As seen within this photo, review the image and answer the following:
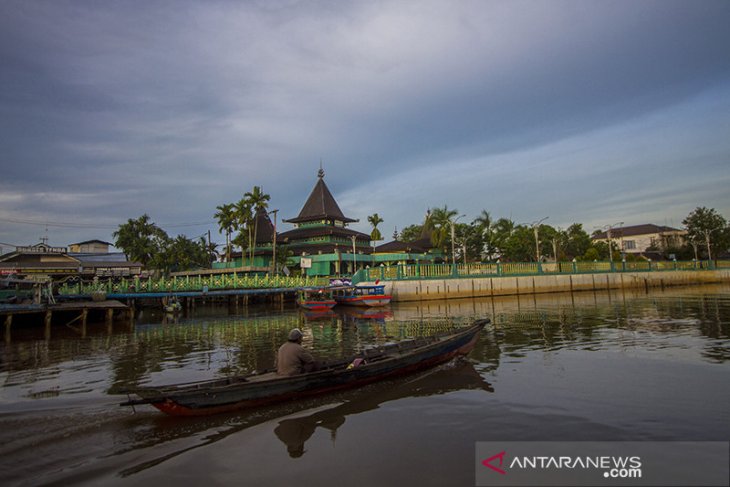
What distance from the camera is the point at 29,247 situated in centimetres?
4422

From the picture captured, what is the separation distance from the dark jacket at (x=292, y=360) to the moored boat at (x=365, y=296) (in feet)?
100

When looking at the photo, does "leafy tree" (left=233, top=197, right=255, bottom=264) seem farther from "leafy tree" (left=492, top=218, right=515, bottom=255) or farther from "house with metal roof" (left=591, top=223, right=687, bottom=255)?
"house with metal roof" (left=591, top=223, right=687, bottom=255)

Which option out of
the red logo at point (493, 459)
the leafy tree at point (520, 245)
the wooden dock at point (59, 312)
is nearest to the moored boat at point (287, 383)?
the red logo at point (493, 459)

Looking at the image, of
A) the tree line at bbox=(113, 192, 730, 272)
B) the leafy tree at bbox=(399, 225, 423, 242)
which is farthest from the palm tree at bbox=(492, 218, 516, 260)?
the leafy tree at bbox=(399, 225, 423, 242)

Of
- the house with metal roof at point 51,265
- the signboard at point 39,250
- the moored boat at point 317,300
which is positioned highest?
the signboard at point 39,250

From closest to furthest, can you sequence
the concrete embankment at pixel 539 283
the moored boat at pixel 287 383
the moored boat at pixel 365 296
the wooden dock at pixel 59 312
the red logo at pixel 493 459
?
1. the red logo at pixel 493 459
2. the moored boat at pixel 287 383
3. the wooden dock at pixel 59 312
4. the moored boat at pixel 365 296
5. the concrete embankment at pixel 539 283

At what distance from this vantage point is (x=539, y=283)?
52625 mm

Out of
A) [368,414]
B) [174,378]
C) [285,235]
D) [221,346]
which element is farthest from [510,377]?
[285,235]

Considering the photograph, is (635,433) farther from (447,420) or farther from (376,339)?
(376,339)

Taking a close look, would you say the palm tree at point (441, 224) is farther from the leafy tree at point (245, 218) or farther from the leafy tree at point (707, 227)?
the leafy tree at point (707, 227)

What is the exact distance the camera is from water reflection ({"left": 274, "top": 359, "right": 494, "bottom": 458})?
28.7 ft

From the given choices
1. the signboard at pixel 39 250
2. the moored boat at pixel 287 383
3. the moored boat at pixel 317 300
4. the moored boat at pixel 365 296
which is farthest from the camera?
the signboard at pixel 39 250

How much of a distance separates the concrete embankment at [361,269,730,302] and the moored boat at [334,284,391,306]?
15.2 ft

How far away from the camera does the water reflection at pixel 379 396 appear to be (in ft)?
28.7
